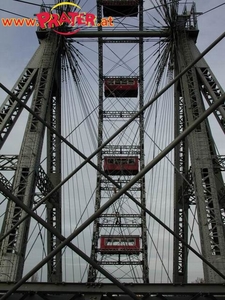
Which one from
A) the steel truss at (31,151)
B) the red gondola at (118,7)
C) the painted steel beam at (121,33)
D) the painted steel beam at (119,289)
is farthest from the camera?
the red gondola at (118,7)

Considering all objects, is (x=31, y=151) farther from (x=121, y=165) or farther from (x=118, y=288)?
(x=121, y=165)

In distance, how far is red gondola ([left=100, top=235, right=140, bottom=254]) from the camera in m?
28.7

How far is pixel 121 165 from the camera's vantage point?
2912 cm

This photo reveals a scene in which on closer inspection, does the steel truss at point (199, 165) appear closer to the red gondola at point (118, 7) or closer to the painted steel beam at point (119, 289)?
the painted steel beam at point (119, 289)

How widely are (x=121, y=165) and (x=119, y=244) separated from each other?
6.08 metres

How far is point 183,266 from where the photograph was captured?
20.4 metres

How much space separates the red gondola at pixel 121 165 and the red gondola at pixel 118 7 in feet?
34.3

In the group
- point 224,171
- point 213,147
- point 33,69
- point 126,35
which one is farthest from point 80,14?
point 224,171

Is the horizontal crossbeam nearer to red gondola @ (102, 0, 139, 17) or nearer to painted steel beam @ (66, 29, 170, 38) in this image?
painted steel beam @ (66, 29, 170, 38)

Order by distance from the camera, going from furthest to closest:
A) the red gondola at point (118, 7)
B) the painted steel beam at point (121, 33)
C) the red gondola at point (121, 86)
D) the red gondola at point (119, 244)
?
the red gondola at point (121, 86) < the red gondola at point (119, 244) < the red gondola at point (118, 7) < the painted steel beam at point (121, 33)

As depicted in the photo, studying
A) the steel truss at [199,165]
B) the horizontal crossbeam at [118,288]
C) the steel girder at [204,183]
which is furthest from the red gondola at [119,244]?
the horizontal crossbeam at [118,288]

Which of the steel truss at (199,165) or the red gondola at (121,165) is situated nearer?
the steel truss at (199,165)

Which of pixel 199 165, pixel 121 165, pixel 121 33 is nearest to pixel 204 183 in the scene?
pixel 199 165

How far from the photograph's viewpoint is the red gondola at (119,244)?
28703 mm
